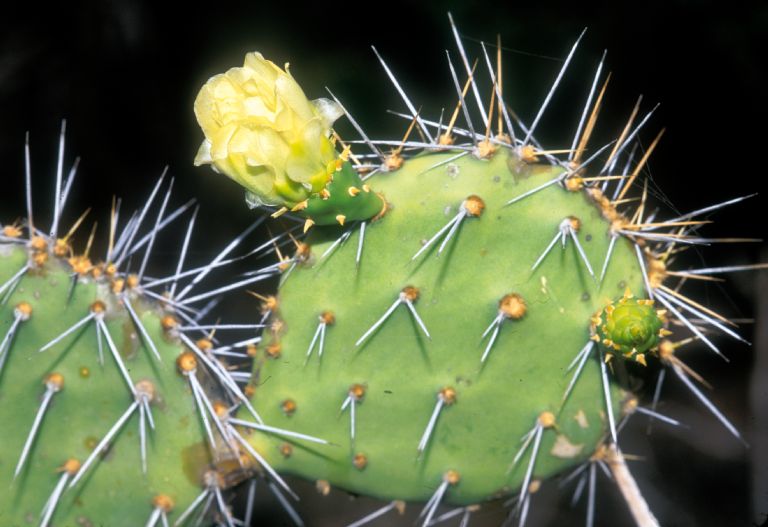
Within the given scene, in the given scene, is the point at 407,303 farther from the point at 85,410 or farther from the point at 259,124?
the point at 85,410

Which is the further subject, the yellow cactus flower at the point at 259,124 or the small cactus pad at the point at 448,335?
the small cactus pad at the point at 448,335

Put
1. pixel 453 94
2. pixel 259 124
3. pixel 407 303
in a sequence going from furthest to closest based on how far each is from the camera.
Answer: pixel 453 94
pixel 407 303
pixel 259 124

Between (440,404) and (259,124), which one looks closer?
(259,124)

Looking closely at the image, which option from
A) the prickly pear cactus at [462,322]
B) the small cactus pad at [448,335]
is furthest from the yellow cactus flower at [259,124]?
the small cactus pad at [448,335]

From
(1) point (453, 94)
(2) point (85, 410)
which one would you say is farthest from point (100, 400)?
(1) point (453, 94)

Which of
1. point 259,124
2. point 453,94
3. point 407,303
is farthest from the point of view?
point 453,94

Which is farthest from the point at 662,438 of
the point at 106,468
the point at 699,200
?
the point at 106,468

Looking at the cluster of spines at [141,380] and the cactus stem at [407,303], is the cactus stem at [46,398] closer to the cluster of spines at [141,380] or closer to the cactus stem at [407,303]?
the cluster of spines at [141,380]
